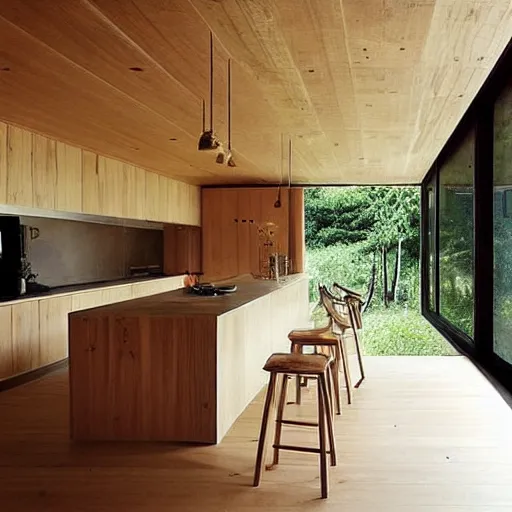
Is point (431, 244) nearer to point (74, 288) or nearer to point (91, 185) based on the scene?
point (91, 185)

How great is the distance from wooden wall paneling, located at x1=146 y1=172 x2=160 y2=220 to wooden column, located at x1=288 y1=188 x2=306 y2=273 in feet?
7.03

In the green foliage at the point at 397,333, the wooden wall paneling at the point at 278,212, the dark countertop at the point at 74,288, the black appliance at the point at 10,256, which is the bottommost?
the green foliage at the point at 397,333

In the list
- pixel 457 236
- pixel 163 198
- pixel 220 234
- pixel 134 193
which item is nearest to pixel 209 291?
→ pixel 134 193

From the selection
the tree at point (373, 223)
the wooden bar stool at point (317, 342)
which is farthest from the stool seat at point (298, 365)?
the tree at point (373, 223)

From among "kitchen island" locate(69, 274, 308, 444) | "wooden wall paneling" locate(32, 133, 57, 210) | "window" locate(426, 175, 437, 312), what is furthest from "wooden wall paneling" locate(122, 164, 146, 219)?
"window" locate(426, 175, 437, 312)

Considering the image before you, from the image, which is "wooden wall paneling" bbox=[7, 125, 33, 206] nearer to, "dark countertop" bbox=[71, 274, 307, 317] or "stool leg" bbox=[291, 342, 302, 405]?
"dark countertop" bbox=[71, 274, 307, 317]

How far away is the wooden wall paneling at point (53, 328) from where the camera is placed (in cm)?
514

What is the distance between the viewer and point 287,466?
3051mm

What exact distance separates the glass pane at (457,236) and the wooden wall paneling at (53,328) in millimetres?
3812

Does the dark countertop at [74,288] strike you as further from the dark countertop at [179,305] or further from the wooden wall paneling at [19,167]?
the dark countertop at [179,305]

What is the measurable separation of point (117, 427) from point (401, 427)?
1724mm

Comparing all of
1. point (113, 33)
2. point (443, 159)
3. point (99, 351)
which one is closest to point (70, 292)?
point (99, 351)

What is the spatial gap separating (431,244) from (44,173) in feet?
17.9

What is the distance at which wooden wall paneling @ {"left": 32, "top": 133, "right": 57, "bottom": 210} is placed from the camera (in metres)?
5.05
